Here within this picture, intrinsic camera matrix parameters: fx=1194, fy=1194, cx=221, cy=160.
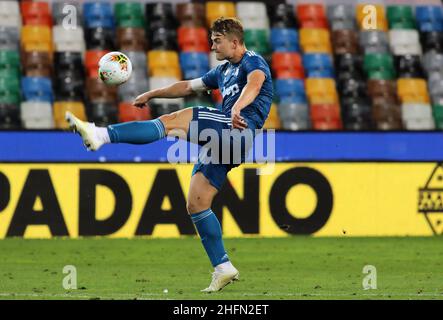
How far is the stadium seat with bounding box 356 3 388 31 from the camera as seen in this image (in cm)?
1789

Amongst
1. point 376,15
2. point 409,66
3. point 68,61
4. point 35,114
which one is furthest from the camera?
point 376,15

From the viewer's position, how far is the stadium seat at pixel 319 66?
17125 mm

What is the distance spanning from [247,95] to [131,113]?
24.0 ft

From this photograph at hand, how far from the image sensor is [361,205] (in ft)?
47.0

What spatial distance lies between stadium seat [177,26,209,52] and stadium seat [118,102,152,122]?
5.56 ft

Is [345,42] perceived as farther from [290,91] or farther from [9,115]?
[9,115]

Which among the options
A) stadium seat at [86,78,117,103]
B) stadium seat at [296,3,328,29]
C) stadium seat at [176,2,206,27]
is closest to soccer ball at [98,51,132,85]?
stadium seat at [86,78,117,103]

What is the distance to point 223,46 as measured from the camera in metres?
8.75

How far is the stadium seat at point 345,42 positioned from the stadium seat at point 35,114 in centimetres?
455

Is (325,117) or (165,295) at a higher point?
(325,117)

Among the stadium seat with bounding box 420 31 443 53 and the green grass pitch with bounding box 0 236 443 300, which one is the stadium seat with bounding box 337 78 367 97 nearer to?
the stadium seat with bounding box 420 31 443 53

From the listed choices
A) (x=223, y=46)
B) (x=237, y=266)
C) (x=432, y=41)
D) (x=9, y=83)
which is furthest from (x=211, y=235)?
(x=432, y=41)

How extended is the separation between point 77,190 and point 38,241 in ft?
2.48

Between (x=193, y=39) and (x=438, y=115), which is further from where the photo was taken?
(x=193, y=39)
